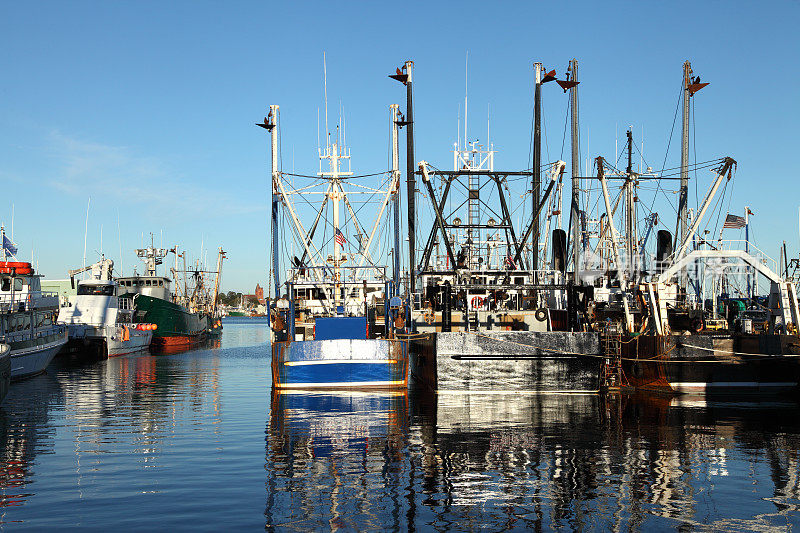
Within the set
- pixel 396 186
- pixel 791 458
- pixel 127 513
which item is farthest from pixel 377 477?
pixel 396 186

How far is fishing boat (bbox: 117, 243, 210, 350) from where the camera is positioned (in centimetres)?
8650

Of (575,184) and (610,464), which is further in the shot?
(575,184)

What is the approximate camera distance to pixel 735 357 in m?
33.5

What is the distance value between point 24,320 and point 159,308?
4045 centimetres

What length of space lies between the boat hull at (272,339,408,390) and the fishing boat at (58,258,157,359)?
1518 inches

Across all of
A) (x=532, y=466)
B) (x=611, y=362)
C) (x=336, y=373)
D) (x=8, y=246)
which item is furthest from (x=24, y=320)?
(x=532, y=466)

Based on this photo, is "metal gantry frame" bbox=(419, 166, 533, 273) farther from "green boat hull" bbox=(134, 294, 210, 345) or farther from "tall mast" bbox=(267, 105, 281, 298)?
"green boat hull" bbox=(134, 294, 210, 345)

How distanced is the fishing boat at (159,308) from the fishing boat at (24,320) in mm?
31694

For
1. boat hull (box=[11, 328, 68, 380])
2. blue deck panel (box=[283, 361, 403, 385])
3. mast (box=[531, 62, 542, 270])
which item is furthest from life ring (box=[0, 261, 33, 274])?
mast (box=[531, 62, 542, 270])

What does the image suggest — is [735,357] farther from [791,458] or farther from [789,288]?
[791,458]

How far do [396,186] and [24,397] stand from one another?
2289 centimetres

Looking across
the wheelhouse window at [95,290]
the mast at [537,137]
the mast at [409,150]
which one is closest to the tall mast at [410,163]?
the mast at [409,150]

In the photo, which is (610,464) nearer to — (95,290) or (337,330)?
(337,330)

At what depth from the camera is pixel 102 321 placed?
7300cm
